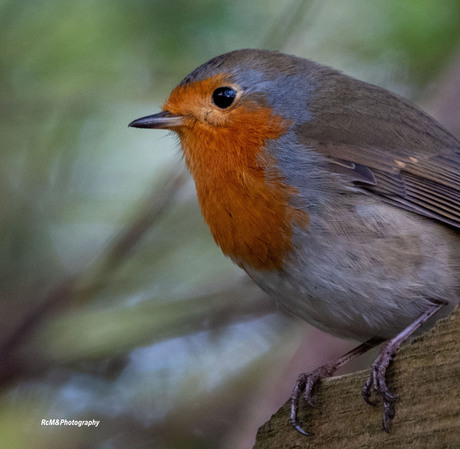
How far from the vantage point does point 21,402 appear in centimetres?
425

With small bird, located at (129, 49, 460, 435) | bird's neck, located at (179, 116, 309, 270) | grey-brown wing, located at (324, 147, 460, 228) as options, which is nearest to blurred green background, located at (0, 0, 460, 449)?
small bird, located at (129, 49, 460, 435)

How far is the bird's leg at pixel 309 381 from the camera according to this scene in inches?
95.6

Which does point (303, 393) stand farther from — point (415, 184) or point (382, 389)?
point (415, 184)

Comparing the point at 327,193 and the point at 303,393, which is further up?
the point at 327,193

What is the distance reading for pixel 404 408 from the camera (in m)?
2.18

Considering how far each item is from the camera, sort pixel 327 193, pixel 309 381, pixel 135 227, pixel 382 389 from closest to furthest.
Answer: pixel 382 389 → pixel 309 381 → pixel 327 193 → pixel 135 227

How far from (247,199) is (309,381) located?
75 cm

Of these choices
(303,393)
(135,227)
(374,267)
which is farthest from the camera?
(135,227)

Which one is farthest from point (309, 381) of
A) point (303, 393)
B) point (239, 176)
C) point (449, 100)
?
point (449, 100)

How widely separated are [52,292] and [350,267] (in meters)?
1.80

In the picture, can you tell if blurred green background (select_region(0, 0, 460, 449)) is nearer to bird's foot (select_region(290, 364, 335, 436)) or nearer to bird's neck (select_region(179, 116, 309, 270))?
bird's neck (select_region(179, 116, 309, 270))

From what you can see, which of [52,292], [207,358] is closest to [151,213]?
[52,292]

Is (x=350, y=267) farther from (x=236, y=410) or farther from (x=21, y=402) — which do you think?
(x=21, y=402)

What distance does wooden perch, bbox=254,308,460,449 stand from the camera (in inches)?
81.8
